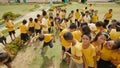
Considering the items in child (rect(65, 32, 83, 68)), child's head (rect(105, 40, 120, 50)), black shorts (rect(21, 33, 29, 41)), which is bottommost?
black shorts (rect(21, 33, 29, 41))

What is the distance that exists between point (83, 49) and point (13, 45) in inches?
240

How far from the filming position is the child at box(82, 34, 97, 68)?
4.69m

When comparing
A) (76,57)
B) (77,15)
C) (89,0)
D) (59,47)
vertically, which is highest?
(76,57)

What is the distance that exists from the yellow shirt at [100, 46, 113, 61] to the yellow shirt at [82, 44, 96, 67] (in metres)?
0.24

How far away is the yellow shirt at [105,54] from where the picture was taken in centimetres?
→ 476

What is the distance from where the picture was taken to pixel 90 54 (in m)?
4.85

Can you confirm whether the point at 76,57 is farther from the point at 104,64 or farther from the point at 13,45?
the point at 13,45

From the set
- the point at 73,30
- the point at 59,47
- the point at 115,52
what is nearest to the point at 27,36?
the point at 59,47

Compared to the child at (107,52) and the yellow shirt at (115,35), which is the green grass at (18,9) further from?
the child at (107,52)

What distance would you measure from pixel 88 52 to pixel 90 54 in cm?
8

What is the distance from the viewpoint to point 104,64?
505cm

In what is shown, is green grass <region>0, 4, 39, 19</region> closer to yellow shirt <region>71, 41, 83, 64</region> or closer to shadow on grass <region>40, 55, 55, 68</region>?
shadow on grass <region>40, 55, 55, 68</region>

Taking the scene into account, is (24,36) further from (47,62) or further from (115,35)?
(115,35)

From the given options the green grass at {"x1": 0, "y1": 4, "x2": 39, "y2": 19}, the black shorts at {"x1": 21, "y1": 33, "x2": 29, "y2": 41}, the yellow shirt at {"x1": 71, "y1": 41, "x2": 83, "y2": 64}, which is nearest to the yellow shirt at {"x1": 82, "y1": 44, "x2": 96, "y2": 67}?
the yellow shirt at {"x1": 71, "y1": 41, "x2": 83, "y2": 64}
